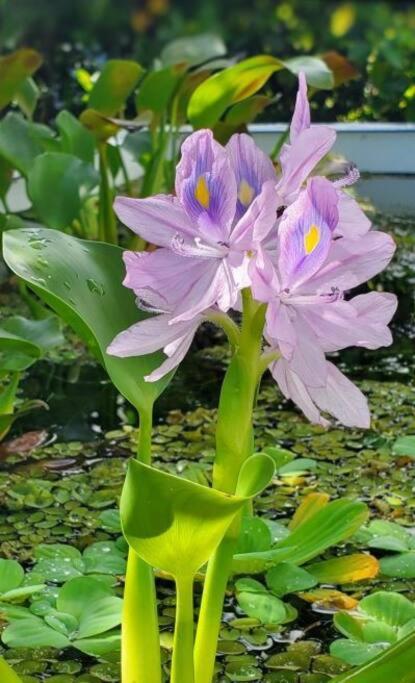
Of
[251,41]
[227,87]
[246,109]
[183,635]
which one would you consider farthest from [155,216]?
[251,41]

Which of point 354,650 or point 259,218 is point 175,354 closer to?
point 259,218

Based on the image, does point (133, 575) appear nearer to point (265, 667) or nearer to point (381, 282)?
point (265, 667)

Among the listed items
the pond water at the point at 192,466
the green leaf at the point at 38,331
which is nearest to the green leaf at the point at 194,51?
the pond water at the point at 192,466

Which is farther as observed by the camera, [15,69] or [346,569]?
[15,69]

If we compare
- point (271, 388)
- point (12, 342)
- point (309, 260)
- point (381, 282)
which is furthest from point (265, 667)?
point (381, 282)

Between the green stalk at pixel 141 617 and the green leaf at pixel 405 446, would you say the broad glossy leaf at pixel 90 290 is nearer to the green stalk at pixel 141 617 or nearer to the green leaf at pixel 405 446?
the green stalk at pixel 141 617

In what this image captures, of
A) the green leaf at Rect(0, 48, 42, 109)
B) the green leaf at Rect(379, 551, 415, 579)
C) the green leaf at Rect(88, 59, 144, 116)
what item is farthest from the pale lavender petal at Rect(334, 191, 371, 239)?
the green leaf at Rect(88, 59, 144, 116)
